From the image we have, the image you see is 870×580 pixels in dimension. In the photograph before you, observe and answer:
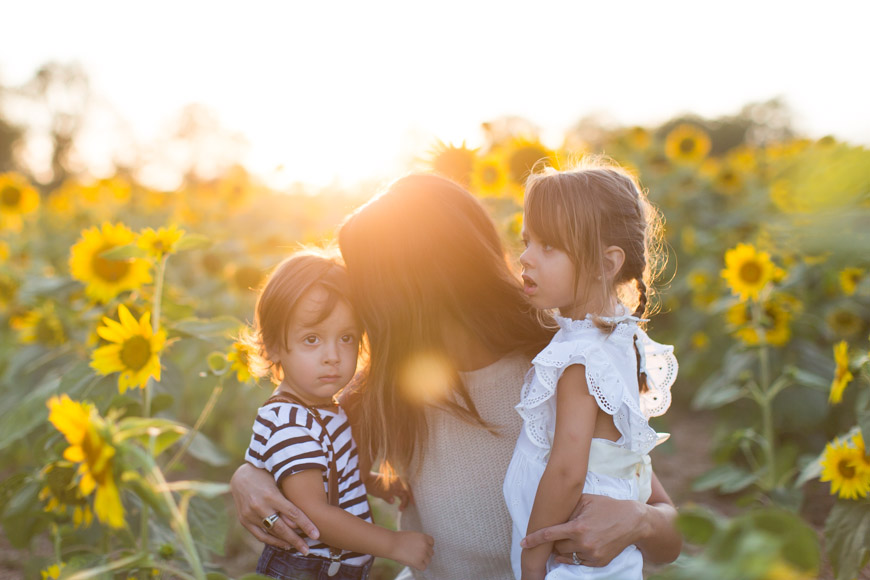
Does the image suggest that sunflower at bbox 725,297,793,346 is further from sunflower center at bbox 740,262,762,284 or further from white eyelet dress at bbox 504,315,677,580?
white eyelet dress at bbox 504,315,677,580

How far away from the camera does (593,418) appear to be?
1297 mm

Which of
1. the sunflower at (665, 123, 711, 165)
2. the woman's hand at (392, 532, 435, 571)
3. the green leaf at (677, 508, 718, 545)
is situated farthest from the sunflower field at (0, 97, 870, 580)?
the sunflower at (665, 123, 711, 165)

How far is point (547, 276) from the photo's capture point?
1417 mm

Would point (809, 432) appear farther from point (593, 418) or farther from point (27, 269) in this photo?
point (27, 269)

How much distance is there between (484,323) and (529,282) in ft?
0.51

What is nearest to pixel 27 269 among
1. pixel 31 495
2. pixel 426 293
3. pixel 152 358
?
Result: pixel 31 495

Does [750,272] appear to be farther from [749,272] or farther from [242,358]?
[242,358]

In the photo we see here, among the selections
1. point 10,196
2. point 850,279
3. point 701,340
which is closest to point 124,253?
point 850,279

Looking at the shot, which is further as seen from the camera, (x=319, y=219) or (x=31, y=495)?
(x=319, y=219)

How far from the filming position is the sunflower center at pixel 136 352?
160 cm

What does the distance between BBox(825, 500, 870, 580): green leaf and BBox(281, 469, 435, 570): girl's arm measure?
88cm

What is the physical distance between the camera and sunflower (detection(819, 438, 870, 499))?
151cm

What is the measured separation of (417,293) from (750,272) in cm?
149

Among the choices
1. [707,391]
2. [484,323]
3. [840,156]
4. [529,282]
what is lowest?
[707,391]
